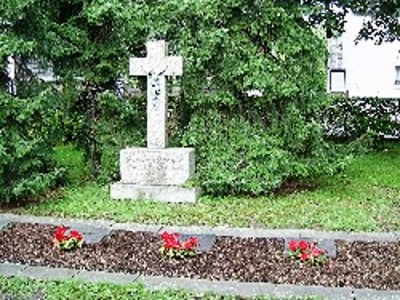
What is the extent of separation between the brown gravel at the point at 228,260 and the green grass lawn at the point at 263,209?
0.87 m

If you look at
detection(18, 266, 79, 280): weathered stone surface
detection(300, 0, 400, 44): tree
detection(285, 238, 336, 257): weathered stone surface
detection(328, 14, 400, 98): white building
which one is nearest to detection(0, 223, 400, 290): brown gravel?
detection(285, 238, 336, 257): weathered stone surface

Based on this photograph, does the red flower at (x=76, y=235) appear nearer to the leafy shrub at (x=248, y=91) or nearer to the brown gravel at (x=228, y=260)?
the brown gravel at (x=228, y=260)

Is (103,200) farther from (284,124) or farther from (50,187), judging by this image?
(284,124)

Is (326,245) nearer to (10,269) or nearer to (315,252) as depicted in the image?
(315,252)

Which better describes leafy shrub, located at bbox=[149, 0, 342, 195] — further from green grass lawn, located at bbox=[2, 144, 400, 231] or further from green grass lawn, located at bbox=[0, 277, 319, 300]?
green grass lawn, located at bbox=[0, 277, 319, 300]

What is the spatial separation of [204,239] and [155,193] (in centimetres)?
230

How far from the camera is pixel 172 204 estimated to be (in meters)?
9.89

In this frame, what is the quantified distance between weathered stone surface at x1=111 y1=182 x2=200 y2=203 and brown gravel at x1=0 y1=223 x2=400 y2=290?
1900 mm

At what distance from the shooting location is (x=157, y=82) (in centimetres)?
1054

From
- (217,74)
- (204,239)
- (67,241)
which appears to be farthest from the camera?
(217,74)

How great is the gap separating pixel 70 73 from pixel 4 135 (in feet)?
6.35

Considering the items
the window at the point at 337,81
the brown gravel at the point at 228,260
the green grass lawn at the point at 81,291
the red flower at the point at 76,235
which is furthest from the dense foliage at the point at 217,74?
the window at the point at 337,81

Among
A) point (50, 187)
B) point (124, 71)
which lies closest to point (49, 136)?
point (50, 187)

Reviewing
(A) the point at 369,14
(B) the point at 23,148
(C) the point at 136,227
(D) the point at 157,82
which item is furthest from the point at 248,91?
(A) the point at 369,14
